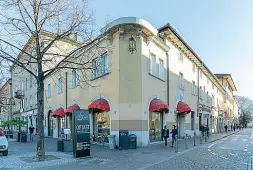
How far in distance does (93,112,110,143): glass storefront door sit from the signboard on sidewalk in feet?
18.1

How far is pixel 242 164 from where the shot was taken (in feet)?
37.2

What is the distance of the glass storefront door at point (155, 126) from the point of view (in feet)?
63.9

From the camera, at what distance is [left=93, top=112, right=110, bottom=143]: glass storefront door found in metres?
19.2

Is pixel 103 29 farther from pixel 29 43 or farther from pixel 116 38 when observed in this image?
pixel 29 43

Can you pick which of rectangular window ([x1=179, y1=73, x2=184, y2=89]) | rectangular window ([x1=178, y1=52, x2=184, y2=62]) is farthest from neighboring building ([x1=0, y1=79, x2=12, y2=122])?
rectangular window ([x1=178, y1=52, x2=184, y2=62])

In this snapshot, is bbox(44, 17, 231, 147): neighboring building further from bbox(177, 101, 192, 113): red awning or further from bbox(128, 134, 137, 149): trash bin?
bbox(128, 134, 137, 149): trash bin

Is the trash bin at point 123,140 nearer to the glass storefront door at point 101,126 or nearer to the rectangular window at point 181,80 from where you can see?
the glass storefront door at point 101,126

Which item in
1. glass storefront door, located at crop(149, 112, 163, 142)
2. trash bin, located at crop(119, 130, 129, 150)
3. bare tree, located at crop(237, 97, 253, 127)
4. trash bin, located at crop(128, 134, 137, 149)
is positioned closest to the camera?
trash bin, located at crop(119, 130, 129, 150)

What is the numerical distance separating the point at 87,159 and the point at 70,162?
1.00 m

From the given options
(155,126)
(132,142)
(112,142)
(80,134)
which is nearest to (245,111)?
(155,126)

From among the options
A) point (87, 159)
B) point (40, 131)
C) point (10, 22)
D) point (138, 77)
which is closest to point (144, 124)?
point (138, 77)

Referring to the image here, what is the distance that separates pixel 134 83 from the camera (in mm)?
17891

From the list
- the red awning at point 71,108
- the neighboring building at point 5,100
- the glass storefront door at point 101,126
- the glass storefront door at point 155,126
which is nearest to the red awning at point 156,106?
the glass storefront door at point 155,126

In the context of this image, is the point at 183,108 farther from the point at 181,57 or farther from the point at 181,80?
the point at 181,57
